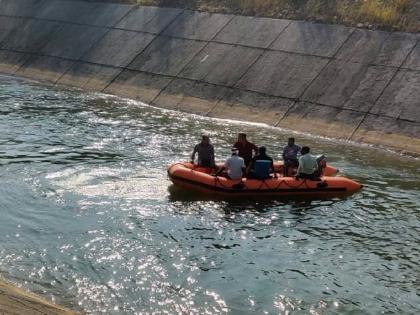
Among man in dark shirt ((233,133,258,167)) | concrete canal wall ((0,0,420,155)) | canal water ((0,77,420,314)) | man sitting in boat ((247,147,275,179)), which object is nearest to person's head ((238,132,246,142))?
man in dark shirt ((233,133,258,167))

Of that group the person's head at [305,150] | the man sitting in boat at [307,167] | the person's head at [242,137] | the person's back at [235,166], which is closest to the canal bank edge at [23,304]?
the person's back at [235,166]

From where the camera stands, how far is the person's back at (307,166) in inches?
735

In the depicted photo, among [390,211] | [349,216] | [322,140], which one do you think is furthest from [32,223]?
[322,140]

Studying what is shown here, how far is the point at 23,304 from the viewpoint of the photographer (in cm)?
995

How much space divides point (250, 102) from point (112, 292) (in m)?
18.5

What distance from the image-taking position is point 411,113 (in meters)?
25.8

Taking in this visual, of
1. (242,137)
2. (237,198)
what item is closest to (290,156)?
(242,137)

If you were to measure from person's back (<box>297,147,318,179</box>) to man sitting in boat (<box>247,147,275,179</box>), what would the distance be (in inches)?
36.2

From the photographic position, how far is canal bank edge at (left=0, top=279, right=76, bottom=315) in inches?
374

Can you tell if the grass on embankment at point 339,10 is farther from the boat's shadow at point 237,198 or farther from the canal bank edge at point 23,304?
the canal bank edge at point 23,304

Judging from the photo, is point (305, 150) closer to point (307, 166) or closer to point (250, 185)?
point (307, 166)

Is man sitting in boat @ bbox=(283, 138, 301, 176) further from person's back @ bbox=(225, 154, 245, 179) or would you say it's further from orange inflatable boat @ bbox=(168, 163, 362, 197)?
person's back @ bbox=(225, 154, 245, 179)

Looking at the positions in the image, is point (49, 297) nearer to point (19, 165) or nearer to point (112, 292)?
point (112, 292)

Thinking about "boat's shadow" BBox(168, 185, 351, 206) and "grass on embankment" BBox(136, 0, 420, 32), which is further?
"grass on embankment" BBox(136, 0, 420, 32)
